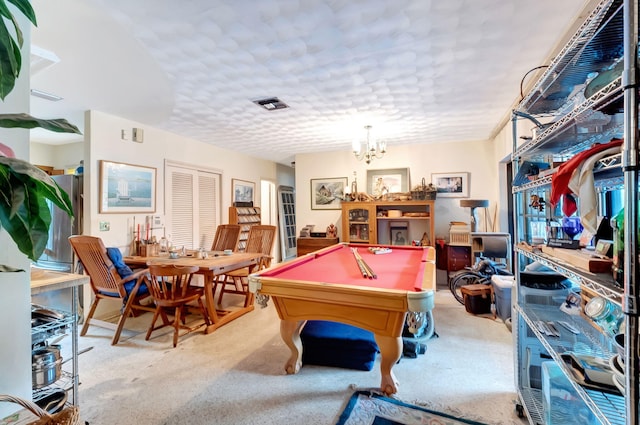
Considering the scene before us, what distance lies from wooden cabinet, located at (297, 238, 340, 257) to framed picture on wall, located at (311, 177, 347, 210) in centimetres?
73

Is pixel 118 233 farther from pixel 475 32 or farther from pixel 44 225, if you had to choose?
pixel 475 32

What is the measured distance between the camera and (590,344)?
1.44 metres

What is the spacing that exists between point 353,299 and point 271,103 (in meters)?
2.50

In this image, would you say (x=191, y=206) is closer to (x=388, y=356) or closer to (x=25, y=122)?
(x=388, y=356)

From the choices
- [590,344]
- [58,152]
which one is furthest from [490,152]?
[58,152]

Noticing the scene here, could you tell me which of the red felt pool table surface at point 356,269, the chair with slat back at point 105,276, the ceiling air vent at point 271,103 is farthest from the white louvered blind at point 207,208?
the red felt pool table surface at point 356,269

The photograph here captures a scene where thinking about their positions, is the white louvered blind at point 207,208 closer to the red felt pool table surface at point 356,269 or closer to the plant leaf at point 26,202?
the red felt pool table surface at point 356,269

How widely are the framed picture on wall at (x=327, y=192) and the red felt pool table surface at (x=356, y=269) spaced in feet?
8.74

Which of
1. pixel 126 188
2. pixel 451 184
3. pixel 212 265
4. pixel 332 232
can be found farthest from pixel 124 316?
pixel 451 184

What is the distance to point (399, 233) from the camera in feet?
18.3

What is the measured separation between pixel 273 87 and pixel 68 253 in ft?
10.5

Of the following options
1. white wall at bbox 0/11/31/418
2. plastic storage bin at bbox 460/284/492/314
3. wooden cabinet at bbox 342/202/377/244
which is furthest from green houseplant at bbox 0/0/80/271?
wooden cabinet at bbox 342/202/377/244

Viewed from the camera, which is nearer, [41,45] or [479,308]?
[41,45]

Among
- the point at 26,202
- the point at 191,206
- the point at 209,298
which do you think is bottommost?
the point at 209,298
